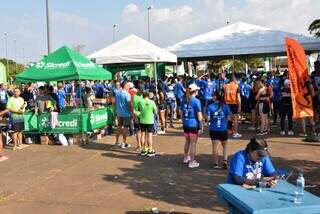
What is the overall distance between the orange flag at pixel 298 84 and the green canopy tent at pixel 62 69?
19.1 feet

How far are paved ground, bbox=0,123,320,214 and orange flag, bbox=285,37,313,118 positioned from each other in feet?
3.59

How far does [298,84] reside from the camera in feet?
34.3

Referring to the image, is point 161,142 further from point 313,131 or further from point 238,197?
point 238,197

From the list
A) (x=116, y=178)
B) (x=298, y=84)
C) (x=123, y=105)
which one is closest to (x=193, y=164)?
(x=116, y=178)

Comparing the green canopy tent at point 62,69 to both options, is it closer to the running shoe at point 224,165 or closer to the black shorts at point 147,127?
the black shorts at point 147,127

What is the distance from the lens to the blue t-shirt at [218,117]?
10.0m

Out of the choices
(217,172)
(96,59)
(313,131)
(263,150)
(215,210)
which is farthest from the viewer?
(96,59)

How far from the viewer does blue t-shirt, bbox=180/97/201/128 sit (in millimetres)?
10359

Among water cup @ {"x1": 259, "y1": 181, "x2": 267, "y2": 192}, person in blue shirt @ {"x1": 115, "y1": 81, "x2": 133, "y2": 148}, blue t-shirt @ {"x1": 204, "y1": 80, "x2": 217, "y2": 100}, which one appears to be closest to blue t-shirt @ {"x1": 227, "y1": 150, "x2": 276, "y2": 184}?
water cup @ {"x1": 259, "y1": 181, "x2": 267, "y2": 192}

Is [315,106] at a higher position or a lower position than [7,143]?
higher

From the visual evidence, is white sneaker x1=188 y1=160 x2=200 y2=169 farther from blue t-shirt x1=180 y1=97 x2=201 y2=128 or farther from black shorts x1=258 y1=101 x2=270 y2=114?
black shorts x1=258 y1=101 x2=270 y2=114

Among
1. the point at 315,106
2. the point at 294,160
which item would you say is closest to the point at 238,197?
the point at 294,160

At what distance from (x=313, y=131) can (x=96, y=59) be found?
7.82 meters

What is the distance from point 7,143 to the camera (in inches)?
571
